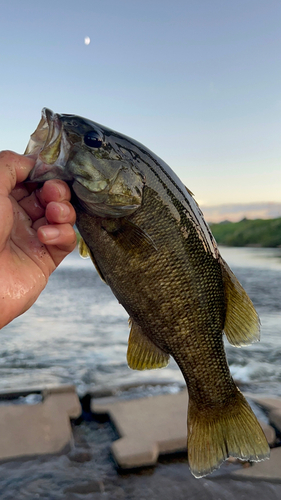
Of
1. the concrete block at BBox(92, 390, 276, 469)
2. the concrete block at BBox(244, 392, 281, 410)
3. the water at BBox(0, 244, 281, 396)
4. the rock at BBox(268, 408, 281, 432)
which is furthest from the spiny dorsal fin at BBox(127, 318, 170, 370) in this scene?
the water at BBox(0, 244, 281, 396)

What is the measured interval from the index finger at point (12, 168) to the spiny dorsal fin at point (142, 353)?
103 cm

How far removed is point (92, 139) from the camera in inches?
78.6

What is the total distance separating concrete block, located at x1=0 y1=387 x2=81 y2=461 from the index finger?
114 inches

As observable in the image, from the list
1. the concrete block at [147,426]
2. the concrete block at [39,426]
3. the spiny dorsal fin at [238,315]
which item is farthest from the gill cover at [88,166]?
the concrete block at [39,426]

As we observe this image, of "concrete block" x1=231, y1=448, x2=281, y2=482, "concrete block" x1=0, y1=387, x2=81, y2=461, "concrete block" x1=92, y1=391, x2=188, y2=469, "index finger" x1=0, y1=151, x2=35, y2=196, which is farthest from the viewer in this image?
"concrete block" x1=0, y1=387, x2=81, y2=461

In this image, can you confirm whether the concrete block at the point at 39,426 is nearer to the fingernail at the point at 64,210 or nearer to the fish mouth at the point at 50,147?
the fingernail at the point at 64,210

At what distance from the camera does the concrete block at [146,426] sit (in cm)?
377

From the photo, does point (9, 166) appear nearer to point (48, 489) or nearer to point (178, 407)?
point (48, 489)

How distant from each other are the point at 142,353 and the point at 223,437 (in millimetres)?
683

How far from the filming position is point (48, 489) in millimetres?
3420

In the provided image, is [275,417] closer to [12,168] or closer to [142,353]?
[142,353]

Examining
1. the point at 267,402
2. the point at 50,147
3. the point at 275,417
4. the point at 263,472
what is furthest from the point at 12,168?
the point at 267,402

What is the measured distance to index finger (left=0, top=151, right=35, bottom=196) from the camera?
83.2 inches

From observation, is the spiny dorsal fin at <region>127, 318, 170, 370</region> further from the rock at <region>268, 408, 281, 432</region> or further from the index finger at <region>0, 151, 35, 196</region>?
the rock at <region>268, 408, 281, 432</region>
